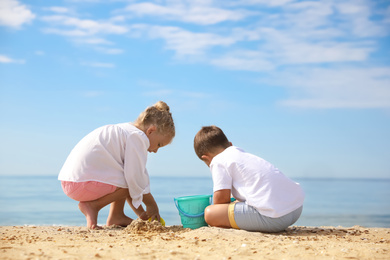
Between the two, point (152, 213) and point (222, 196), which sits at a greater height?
point (222, 196)

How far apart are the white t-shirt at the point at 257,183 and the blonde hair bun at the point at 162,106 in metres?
1.06

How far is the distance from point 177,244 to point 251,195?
1.01m

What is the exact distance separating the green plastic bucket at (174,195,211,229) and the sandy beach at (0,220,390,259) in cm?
37

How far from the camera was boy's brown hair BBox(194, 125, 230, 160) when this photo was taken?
4.17 meters

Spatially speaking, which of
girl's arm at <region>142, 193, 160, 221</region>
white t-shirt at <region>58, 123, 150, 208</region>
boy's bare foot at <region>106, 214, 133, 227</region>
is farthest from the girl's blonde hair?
boy's bare foot at <region>106, 214, 133, 227</region>

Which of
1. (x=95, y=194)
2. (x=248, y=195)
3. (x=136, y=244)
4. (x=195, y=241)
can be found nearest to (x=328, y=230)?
(x=248, y=195)

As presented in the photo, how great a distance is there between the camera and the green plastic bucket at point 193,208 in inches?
167

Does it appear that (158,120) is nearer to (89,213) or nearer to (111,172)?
(111,172)

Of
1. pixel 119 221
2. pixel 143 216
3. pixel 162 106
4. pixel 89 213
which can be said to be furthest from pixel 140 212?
pixel 162 106

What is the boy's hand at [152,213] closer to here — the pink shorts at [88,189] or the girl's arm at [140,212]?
the girl's arm at [140,212]

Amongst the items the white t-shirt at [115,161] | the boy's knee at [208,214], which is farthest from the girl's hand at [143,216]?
the boy's knee at [208,214]

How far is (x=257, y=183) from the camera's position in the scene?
3.86 metres

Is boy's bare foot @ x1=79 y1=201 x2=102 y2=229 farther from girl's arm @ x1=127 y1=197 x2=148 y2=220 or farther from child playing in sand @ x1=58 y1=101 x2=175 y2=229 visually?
girl's arm @ x1=127 y1=197 x2=148 y2=220

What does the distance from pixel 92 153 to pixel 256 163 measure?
1.78 meters
